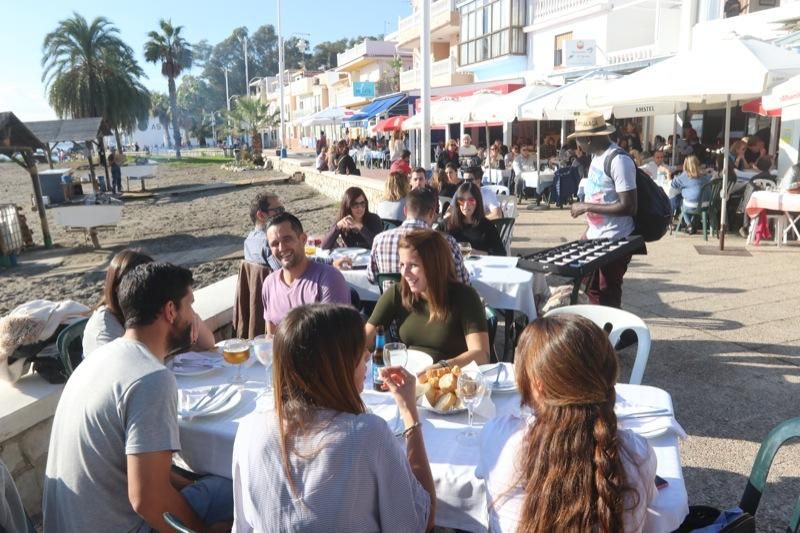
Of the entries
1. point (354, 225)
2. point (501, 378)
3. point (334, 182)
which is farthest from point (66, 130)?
point (501, 378)

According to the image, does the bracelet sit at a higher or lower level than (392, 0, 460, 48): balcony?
lower

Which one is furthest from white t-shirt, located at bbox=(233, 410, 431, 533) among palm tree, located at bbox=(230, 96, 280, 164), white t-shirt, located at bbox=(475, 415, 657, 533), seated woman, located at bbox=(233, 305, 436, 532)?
palm tree, located at bbox=(230, 96, 280, 164)

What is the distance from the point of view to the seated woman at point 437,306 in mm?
3131

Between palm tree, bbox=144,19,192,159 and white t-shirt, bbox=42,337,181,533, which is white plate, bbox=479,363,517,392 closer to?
white t-shirt, bbox=42,337,181,533

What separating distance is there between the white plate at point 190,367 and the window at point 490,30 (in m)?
23.5

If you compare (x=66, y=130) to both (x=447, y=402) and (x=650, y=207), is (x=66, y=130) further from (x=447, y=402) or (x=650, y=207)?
(x=447, y=402)

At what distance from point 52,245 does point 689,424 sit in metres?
14.8

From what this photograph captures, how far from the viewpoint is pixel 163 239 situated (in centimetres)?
1423

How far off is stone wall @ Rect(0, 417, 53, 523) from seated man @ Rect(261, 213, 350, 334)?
1297mm

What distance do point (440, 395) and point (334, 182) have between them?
16.1m

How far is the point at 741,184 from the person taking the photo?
931cm

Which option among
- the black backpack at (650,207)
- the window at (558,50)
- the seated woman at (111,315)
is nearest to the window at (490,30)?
the window at (558,50)

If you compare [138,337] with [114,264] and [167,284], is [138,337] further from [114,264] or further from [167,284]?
[114,264]

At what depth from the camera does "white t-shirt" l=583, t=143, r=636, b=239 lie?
15.3 feet
